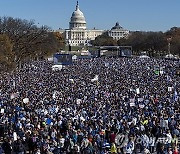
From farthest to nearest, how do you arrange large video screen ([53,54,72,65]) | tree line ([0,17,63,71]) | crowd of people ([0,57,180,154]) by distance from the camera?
tree line ([0,17,63,71]) → large video screen ([53,54,72,65]) → crowd of people ([0,57,180,154])

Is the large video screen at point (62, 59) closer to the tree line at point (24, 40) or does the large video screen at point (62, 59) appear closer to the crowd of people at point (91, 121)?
the crowd of people at point (91, 121)

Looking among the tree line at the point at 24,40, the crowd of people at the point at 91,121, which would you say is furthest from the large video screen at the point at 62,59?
the tree line at the point at 24,40

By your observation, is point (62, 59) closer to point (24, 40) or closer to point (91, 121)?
point (91, 121)

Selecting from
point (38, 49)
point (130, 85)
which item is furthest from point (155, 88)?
point (38, 49)

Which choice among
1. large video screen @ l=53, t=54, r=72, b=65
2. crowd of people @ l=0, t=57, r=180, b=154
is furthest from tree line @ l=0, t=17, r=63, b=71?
crowd of people @ l=0, t=57, r=180, b=154

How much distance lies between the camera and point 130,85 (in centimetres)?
3722

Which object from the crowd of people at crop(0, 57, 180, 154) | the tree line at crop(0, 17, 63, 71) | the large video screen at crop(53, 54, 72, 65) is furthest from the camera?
the tree line at crop(0, 17, 63, 71)

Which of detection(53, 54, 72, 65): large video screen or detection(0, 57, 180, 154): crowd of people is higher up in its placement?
detection(53, 54, 72, 65): large video screen

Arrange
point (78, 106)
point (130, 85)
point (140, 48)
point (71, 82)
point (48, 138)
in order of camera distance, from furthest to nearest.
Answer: point (140, 48) → point (71, 82) → point (130, 85) → point (78, 106) → point (48, 138)

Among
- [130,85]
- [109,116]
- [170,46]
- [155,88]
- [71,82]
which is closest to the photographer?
[109,116]

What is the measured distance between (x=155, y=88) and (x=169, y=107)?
9.38 metres

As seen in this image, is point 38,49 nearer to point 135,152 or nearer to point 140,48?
point 140,48

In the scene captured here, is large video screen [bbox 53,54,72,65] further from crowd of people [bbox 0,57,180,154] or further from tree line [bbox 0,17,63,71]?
tree line [bbox 0,17,63,71]

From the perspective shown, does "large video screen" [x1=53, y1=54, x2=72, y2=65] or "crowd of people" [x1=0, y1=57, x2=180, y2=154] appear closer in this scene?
"crowd of people" [x1=0, y1=57, x2=180, y2=154]
